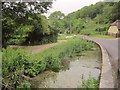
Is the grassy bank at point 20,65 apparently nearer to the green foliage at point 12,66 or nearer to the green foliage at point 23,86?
the green foliage at point 12,66

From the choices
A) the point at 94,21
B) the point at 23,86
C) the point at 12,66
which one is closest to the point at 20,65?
the point at 12,66

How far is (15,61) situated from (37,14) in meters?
1.80

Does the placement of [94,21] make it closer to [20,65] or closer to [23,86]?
[20,65]

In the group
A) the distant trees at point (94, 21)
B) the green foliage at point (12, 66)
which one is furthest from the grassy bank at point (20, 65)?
the distant trees at point (94, 21)

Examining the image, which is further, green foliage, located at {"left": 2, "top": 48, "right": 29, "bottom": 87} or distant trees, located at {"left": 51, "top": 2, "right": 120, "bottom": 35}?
distant trees, located at {"left": 51, "top": 2, "right": 120, "bottom": 35}

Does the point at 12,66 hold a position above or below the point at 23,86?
above

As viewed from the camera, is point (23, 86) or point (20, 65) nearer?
point (23, 86)

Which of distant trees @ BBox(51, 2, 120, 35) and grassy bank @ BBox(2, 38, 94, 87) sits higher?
distant trees @ BBox(51, 2, 120, 35)

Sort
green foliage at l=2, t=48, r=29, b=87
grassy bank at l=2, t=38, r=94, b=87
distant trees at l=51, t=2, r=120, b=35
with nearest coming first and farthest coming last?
green foliage at l=2, t=48, r=29, b=87, grassy bank at l=2, t=38, r=94, b=87, distant trees at l=51, t=2, r=120, b=35

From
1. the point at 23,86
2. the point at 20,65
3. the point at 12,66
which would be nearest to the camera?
the point at 23,86

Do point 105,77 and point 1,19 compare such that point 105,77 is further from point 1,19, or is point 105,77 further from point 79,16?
point 79,16

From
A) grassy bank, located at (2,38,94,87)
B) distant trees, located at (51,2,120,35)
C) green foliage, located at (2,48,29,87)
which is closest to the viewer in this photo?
green foliage, located at (2,48,29,87)

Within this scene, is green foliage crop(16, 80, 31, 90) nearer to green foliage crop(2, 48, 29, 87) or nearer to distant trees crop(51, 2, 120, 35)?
green foliage crop(2, 48, 29, 87)

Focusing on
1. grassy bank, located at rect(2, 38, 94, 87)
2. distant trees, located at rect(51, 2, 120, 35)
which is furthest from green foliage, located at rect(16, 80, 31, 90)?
distant trees, located at rect(51, 2, 120, 35)
